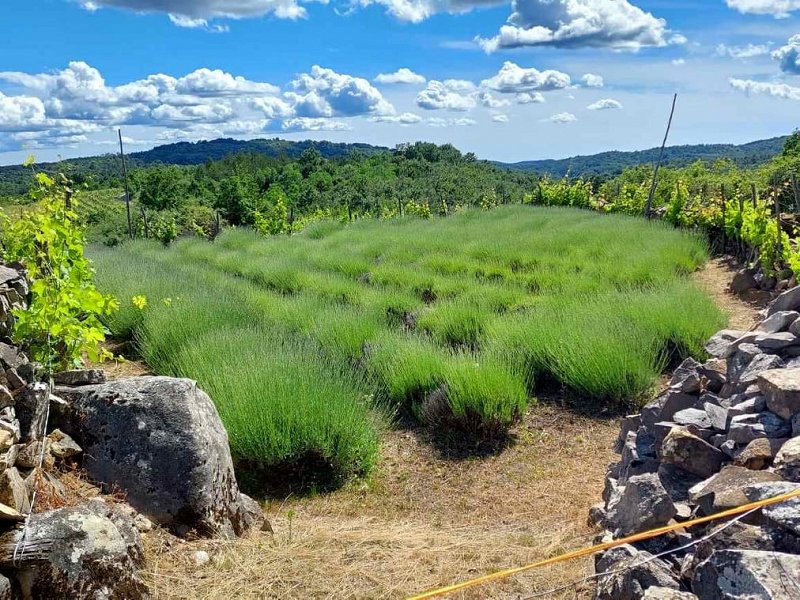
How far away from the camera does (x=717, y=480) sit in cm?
249

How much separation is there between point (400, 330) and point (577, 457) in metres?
2.67

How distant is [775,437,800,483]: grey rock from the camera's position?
2336 millimetres

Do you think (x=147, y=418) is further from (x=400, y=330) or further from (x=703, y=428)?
(x=400, y=330)

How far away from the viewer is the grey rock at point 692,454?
286 cm

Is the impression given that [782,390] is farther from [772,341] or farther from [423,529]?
[423,529]

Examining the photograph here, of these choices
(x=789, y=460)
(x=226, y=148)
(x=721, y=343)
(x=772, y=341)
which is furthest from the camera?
(x=226, y=148)

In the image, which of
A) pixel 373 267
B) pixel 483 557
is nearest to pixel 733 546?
pixel 483 557

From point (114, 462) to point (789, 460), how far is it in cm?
285

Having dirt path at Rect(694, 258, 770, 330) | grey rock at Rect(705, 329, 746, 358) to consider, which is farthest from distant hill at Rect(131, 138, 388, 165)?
grey rock at Rect(705, 329, 746, 358)

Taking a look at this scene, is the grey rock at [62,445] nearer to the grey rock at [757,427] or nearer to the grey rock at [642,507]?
the grey rock at [642,507]

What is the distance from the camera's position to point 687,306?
623 centimetres

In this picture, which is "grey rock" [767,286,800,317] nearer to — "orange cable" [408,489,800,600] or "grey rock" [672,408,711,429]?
"grey rock" [672,408,711,429]

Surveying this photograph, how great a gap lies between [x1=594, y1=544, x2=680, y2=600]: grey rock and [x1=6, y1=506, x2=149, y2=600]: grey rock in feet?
5.72

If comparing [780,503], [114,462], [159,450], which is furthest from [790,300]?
[114,462]
